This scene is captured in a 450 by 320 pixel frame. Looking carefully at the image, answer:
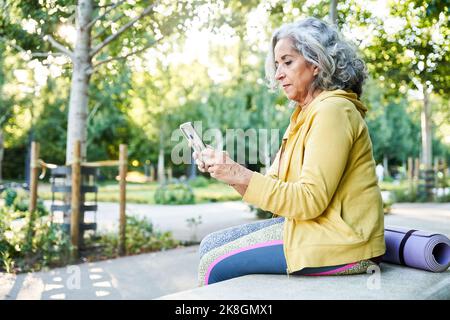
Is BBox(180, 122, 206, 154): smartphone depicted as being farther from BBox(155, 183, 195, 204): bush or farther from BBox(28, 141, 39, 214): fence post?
BBox(155, 183, 195, 204): bush

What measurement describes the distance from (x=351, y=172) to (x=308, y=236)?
17 centimetres

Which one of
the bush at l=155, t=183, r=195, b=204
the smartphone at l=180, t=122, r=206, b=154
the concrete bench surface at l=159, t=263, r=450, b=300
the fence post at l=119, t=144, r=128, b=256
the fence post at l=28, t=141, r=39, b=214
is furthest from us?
the bush at l=155, t=183, r=195, b=204

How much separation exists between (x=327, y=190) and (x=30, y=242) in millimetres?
2960

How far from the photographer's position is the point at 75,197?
13.1ft

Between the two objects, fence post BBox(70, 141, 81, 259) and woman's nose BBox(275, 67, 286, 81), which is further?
fence post BBox(70, 141, 81, 259)

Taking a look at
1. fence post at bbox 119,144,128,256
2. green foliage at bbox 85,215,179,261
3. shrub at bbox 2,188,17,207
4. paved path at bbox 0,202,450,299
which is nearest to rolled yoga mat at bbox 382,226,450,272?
paved path at bbox 0,202,450,299

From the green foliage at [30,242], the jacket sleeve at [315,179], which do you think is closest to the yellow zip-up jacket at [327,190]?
the jacket sleeve at [315,179]

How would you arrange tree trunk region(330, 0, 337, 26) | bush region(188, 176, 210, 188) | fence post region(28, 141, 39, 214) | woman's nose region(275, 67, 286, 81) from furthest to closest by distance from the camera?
bush region(188, 176, 210, 188), fence post region(28, 141, 39, 214), tree trunk region(330, 0, 337, 26), woman's nose region(275, 67, 286, 81)

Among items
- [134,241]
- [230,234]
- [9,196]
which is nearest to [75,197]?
[134,241]

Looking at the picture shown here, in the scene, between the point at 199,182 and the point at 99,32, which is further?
the point at 199,182

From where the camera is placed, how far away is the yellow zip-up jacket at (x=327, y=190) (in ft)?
3.53

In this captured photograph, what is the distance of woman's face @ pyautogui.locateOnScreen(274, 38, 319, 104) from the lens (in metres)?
1.22

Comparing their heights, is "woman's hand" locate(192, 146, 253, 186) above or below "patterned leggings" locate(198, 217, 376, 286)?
above

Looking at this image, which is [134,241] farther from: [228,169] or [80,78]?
[228,169]
